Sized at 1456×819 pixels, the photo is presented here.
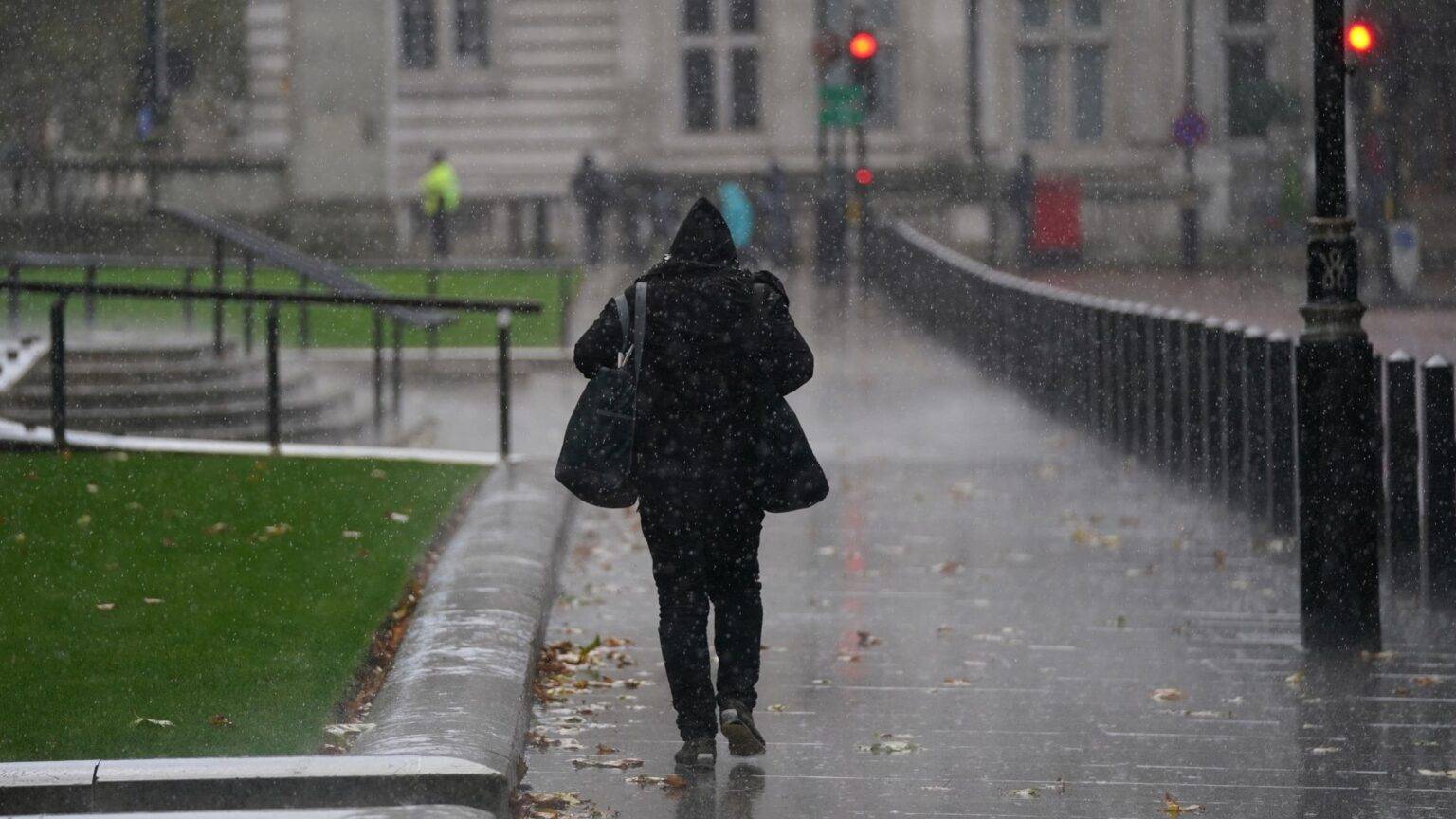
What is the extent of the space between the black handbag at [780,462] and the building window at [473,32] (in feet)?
117

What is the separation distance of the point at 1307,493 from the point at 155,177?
3139 centimetres

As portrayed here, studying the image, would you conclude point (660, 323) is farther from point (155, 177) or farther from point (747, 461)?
point (155, 177)

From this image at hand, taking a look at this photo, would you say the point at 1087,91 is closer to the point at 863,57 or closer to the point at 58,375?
the point at 863,57

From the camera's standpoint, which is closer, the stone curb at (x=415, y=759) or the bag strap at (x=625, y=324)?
the stone curb at (x=415, y=759)

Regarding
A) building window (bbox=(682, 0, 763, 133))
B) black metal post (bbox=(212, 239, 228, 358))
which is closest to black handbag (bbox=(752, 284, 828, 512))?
black metal post (bbox=(212, 239, 228, 358))

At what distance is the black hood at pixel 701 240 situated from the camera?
24.6 feet

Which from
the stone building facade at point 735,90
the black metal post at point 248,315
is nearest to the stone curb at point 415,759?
the black metal post at point 248,315

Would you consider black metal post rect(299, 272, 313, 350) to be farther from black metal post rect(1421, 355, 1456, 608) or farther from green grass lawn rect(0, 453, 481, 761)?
black metal post rect(1421, 355, 1456, 608)

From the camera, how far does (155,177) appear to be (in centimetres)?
3838

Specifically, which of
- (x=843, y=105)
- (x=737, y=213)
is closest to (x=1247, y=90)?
(x=737, y=213)

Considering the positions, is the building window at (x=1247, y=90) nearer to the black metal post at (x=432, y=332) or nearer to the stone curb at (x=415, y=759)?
the black metal post at (x=432, y=332)

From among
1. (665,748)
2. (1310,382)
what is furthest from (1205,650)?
(665,748)

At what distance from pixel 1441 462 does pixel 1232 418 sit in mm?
2924

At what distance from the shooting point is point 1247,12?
138ft
